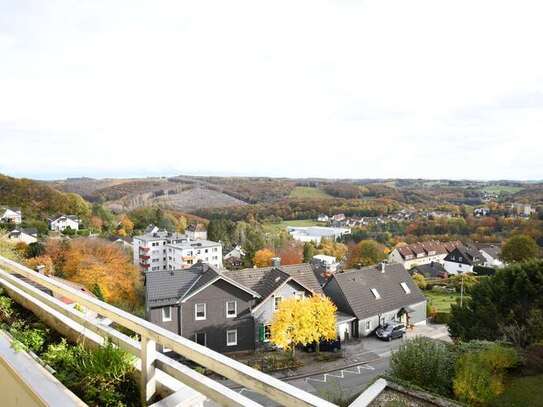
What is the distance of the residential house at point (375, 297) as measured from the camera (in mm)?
22797

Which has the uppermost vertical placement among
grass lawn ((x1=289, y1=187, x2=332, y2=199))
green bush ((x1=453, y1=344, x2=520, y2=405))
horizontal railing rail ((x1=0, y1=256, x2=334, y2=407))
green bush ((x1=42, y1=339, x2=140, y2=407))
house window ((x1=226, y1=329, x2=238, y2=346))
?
horizontal railing rail ((x1=0, y1=256, x2=334, y2=407))

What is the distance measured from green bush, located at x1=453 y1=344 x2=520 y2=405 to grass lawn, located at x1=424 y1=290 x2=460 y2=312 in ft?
71.4

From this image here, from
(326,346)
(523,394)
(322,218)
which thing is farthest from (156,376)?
(322,218)

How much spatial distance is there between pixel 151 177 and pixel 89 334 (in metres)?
135

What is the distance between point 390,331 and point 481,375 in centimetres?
1267

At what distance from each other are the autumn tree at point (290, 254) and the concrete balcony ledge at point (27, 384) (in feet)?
169

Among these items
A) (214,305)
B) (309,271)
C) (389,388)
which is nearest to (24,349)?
(389,388)

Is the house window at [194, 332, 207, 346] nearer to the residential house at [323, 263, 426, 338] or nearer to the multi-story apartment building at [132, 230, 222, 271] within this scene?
the residential house at [323, 263, 426, 338]

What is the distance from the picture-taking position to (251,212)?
102 meters

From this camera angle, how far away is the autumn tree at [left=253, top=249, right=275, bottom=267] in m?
48.8

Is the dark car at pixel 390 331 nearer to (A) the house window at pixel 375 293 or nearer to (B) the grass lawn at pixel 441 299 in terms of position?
(A) the house window at pixel 375 293

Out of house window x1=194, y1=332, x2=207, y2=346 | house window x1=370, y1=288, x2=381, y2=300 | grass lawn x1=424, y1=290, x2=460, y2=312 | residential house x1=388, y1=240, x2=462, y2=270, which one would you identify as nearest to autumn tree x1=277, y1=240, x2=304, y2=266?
residential house x1=388, y1=240, x2=462, y2=270

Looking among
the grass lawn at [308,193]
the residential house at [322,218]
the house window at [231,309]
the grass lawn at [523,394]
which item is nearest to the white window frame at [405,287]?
the house window at [231,309]

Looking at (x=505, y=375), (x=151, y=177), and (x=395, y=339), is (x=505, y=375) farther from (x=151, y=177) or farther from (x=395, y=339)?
(x=151, y=177)
